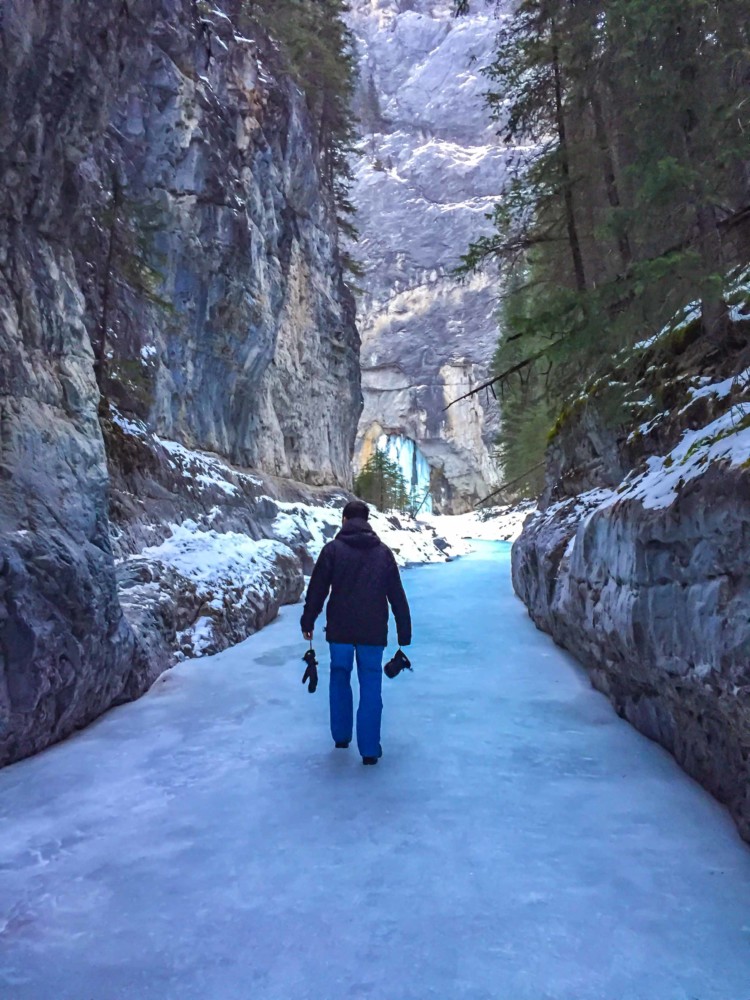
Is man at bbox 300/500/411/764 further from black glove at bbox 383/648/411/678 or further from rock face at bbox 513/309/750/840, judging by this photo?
rock face at bbox 513/309/750/840

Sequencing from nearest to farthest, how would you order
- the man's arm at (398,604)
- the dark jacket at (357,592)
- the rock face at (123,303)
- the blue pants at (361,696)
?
the blue pants at (361,696)
the dark jacket at (357,592)
the man's arm at (398,604)
the rock face at (123,303)

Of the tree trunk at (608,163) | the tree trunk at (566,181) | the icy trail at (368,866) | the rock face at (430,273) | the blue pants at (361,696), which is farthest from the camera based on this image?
the rock face at (430,273)

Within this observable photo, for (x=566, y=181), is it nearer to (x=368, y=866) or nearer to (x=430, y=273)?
(x=368, y=866)

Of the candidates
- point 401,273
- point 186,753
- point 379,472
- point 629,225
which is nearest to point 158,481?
point 186,753

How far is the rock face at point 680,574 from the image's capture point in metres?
3.01

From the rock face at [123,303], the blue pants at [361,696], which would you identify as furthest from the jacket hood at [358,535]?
the rock face at [123,303]

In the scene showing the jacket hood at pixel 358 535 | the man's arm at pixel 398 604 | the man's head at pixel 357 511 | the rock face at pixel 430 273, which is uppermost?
the rock face at pixel 430 273

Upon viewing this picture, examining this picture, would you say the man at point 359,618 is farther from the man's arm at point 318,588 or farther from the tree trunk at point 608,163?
the tree trunk at point 608,163

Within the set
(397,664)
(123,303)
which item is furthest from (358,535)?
(123,303)

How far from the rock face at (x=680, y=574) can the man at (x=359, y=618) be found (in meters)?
1.75

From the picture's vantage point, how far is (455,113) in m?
88.6

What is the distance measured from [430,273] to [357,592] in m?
76.5

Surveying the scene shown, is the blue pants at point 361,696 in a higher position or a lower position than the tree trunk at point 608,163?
lower

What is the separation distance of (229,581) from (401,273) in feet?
240
